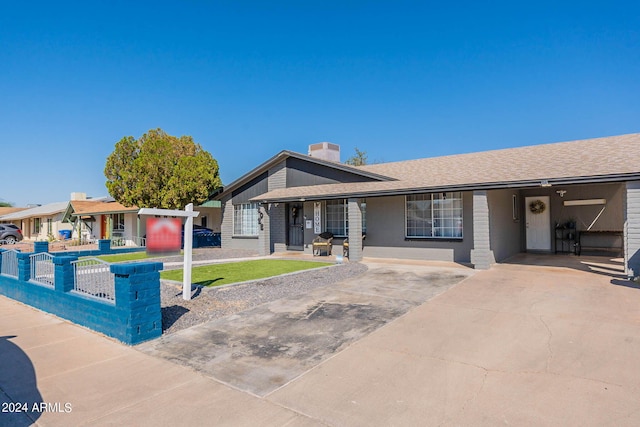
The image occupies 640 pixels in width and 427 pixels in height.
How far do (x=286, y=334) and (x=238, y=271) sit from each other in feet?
21.9

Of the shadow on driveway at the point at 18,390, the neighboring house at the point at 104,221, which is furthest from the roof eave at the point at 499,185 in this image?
the neighboring house at the point at 104,221

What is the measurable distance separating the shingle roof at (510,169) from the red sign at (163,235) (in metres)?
7.47

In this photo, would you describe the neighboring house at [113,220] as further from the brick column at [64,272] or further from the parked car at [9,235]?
the brick column at [64,272]

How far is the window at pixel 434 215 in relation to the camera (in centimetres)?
1311

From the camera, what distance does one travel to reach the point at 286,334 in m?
5.79

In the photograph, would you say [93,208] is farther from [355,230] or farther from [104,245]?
[355,230]

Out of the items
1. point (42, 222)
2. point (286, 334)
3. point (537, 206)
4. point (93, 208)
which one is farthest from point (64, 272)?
point (42, 222)

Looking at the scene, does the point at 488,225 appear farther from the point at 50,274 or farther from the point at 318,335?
the point at 50,274

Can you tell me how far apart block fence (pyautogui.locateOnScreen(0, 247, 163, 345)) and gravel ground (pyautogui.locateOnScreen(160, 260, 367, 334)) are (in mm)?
571

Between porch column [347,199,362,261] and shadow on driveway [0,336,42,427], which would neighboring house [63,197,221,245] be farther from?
shadow on driveway [0,336,42,427]

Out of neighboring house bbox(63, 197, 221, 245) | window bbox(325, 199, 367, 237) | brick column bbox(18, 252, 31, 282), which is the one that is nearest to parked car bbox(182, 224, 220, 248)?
neighboring house bbox(63, 197, 221, 245)

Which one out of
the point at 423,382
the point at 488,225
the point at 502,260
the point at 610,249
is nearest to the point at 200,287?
the point at 423,382

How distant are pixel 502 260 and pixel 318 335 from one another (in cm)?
994

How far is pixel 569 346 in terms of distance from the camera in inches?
194
